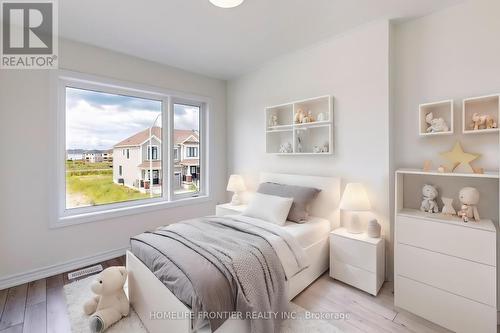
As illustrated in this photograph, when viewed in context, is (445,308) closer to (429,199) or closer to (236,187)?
(429,199)

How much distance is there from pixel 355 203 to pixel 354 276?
69 centimetres

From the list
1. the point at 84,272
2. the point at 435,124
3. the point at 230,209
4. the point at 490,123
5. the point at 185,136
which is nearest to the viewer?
the point at 490,123

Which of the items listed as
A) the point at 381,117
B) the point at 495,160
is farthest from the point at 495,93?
the point at 381,117

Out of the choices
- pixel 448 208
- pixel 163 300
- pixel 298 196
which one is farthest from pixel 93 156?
pixel 448 208

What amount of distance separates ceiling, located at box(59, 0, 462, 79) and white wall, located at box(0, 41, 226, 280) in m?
0.28

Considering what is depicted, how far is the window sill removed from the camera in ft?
8.70

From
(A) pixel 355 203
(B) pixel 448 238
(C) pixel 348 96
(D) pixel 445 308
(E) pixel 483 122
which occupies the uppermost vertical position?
(C) pixel 348 96

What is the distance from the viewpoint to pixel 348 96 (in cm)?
260

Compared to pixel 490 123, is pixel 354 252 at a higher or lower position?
lower

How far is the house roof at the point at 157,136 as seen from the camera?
329 cm

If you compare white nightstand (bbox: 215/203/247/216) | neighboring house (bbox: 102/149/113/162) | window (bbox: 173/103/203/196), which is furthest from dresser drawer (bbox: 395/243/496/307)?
neighboring house (bbox: 102/149/113/162)

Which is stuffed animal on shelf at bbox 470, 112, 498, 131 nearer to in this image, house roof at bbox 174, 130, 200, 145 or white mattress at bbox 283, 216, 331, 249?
white mattress at bbox 283, 216, 331, 249

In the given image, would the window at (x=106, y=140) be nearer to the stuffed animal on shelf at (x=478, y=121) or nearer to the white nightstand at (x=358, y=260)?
the white nightstand at (x=358, y=260)

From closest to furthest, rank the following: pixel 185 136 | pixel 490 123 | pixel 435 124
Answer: pixel 490 123, pixel 435 124, pixel 185 136
